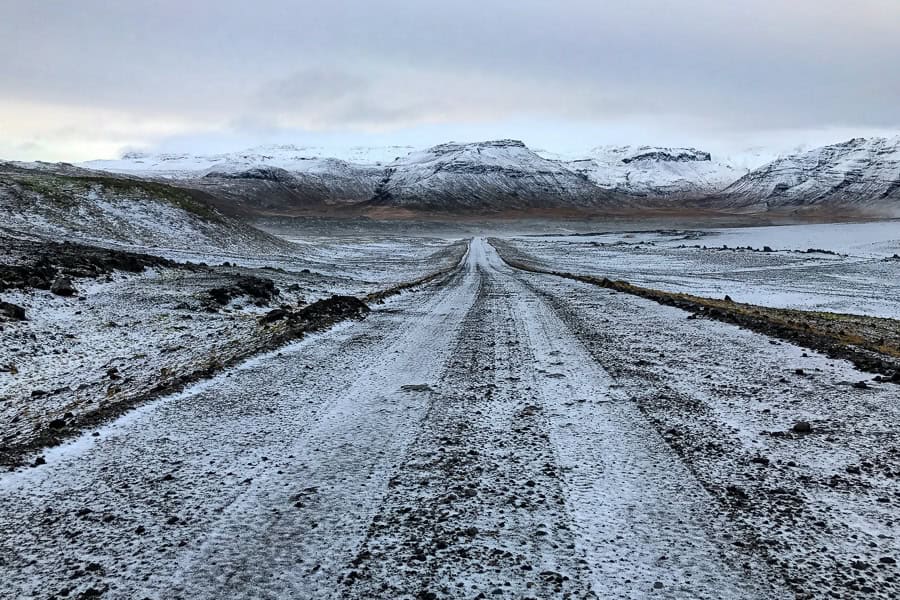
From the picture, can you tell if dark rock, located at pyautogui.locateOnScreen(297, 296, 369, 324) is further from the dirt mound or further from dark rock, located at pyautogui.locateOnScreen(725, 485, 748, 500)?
dark rock, located at pyautogui.locateOnScreen(725, 485, 748, 500)

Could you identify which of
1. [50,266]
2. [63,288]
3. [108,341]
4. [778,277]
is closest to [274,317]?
[108,341]

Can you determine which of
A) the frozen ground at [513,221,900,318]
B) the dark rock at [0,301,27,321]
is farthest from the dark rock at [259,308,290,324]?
the frozen ground at [513,221,900,318]

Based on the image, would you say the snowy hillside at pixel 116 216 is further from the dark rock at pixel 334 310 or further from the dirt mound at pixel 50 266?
the dark rock at pixel 334 310

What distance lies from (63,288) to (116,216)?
28.9 metres

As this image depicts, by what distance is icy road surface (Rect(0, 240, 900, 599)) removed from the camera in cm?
310

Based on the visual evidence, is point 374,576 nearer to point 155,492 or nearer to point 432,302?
point 155,492

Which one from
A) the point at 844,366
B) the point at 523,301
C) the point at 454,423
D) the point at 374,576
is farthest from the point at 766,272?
the point at 374,576

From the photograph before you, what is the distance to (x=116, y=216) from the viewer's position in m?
37.6

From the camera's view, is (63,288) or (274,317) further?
(63,288)

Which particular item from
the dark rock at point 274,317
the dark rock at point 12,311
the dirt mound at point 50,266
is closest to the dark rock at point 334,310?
the dark rock at point 274,317

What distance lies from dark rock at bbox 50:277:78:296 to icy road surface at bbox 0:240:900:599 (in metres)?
8.23

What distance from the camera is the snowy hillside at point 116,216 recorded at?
32.6 m

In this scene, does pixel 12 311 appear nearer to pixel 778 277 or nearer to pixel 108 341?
pixel 108 341

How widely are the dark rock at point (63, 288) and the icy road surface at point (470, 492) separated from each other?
27.0 feet
